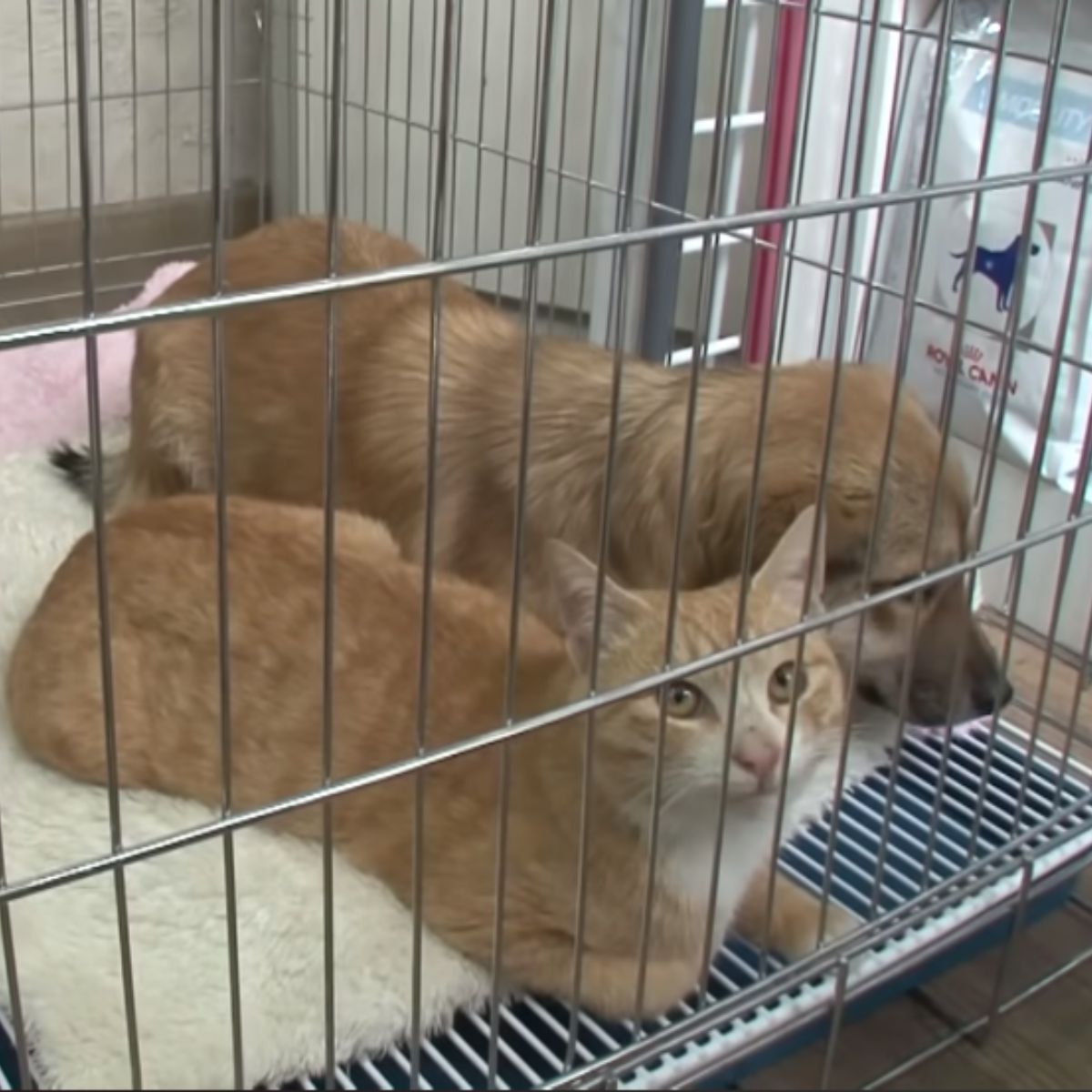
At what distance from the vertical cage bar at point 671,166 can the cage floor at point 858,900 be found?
557mm

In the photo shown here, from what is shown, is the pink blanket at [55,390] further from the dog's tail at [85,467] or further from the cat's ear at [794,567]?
the cat's ear at [794,567]

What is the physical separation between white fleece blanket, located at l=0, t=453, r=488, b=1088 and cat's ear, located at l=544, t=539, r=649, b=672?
10.4 inches

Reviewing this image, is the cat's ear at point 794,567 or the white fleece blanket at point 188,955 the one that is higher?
the cat's ear at point 794,567

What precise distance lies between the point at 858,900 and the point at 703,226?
2.12 ft

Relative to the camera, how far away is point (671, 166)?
1825 millimetres

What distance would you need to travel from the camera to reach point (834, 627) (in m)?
1.29

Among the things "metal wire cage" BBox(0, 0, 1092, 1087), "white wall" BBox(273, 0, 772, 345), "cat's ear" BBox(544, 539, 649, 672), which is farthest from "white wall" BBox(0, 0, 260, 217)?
"cat's ear" BBox(544, 539, 649, 672)

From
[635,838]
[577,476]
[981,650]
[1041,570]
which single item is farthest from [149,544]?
[1041,570]

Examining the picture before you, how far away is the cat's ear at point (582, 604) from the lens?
3.34 ft

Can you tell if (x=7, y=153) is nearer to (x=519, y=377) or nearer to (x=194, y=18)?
(x=194, y=18)

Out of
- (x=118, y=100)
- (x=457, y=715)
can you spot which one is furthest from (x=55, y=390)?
(x=457, y=715)

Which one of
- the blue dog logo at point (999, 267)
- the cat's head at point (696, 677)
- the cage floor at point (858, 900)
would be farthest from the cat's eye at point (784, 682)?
the blue dog logo at point (999, 267)

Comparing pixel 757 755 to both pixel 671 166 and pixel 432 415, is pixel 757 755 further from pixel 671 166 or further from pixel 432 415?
pixel 671 166

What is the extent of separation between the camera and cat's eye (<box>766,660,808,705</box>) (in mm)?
1069
